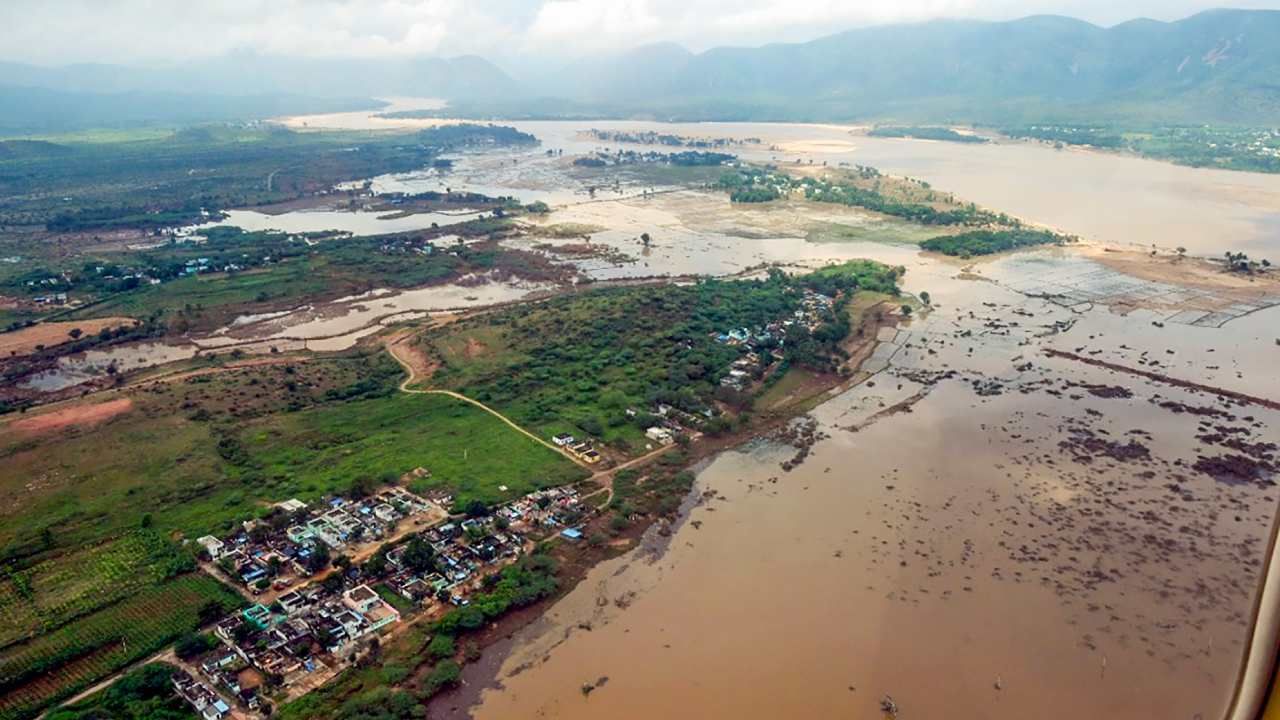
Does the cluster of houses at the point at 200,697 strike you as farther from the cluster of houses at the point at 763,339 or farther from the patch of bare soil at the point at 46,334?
the patch of bare soil at the point at 46,334

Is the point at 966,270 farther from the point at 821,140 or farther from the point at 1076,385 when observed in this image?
the point at 821,140

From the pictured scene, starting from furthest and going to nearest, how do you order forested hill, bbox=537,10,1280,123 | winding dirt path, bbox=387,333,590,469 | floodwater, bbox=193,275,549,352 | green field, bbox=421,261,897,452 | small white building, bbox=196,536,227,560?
forested hill, bbox=537,10,1280,123
floodwater, bbox=193,275,549,352
green field, bbox=421,261,897,452
winding dirt path, bbox=387,333,590,469
small white building, bbox=196,536,227,560

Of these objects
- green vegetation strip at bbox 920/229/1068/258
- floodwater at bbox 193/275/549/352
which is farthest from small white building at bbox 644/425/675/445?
green vegetation strip at bbox 920/229/1068/258

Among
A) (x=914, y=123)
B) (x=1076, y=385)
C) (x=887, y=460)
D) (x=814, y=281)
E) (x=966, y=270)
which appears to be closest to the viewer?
(x=887, y=460)

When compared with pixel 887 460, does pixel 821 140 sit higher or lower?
higher

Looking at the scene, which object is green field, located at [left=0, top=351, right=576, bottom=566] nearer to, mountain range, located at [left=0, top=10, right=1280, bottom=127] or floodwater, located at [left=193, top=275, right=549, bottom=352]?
floodwater, located at [left=193, top=275, right=549, bottom=352]

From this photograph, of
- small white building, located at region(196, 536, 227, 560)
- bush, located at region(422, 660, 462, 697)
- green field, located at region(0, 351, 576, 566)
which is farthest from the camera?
green field, located at region(0, 351, 576, 566)

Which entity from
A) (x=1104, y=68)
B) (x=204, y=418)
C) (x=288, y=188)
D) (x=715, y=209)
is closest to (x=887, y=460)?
(x=204, y=418)

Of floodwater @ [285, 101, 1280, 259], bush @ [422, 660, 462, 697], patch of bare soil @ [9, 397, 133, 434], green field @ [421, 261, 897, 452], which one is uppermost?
floodwater @ [285, 101, 1280, 259]

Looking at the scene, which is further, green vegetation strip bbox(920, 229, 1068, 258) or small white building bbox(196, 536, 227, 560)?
green vegetation strip bbox(920, 229, 1068, 258)
